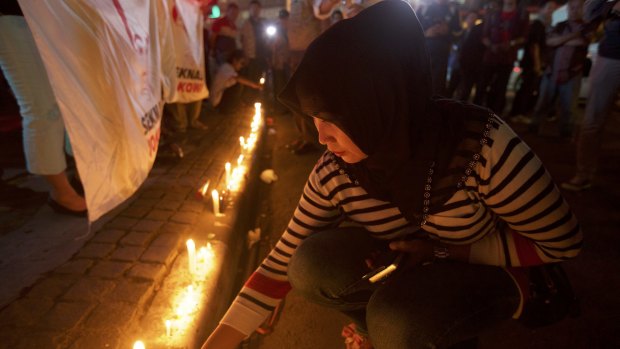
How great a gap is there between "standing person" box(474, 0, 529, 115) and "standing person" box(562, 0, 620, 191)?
111 inches

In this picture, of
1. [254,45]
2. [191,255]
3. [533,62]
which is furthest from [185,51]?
[533,62]

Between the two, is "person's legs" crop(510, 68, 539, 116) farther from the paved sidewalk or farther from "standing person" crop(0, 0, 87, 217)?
"standing person" crop(0, 0, 87, 217)

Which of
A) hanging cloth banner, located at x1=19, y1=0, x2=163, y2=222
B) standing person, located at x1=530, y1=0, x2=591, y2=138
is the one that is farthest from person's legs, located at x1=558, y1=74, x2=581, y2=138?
hanging cloth banner, located at x1=19, y1=0, x2=163, y2=222

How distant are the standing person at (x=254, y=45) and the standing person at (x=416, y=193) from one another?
790 cm

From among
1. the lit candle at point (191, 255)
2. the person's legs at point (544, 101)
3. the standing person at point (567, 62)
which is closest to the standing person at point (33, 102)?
the lit candle at point (191, 255)

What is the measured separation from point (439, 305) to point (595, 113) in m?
3.44

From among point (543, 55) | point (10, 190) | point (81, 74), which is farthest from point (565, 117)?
point (10, 190)

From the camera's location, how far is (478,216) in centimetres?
150

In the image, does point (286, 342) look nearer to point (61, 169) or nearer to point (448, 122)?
point (448, 122)

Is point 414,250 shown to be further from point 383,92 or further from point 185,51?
point 185,51

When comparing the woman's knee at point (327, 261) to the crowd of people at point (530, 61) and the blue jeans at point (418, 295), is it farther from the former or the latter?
the crowd of people at point (530, 61)

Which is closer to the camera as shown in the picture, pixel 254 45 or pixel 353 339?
pixel 353 339

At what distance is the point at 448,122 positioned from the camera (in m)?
1.44

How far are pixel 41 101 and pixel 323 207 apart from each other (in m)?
2.31
